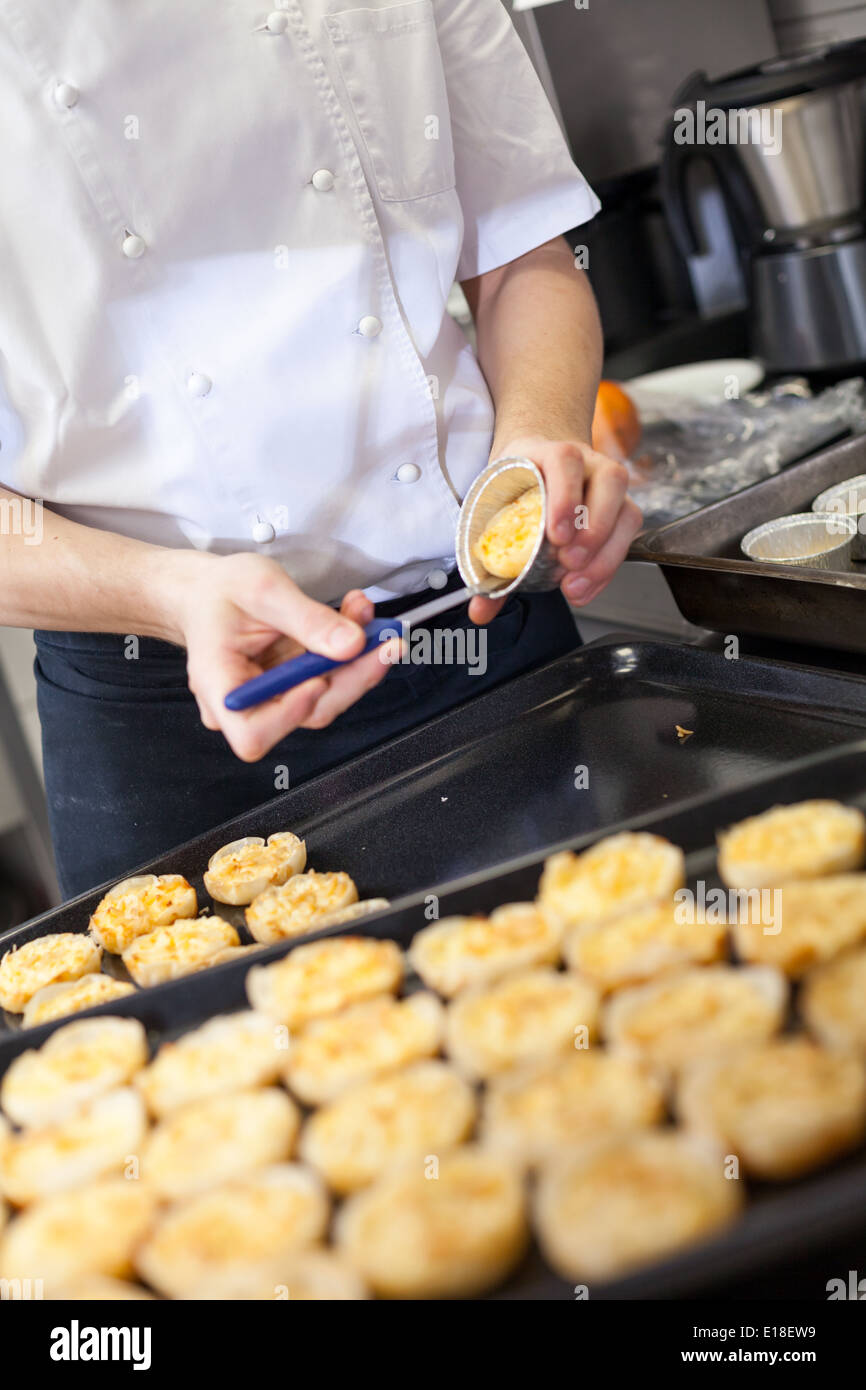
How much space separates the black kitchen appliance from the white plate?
0.19 feet

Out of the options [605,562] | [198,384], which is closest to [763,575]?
[605,562]

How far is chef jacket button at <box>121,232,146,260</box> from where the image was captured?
121cm

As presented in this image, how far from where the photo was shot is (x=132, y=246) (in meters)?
1.21

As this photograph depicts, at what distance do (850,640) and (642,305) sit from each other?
1.75m

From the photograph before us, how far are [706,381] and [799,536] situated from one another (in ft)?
3.15

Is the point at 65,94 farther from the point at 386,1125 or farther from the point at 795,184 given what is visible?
the point at 795,184

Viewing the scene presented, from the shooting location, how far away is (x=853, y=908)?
0.84 m

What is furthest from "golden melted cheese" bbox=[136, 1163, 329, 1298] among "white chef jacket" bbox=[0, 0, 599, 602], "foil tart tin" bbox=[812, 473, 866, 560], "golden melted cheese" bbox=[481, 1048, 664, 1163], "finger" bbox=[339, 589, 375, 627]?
"foil tart tin" bbox=[812, 473, 866, 560]

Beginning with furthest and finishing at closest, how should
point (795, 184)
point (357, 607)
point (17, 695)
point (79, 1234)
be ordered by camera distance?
point (17, 695) → point (795, 184) → point (357, 607) → point (79, 1234)

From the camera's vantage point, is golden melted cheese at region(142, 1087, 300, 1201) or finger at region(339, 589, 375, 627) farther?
finger at region(339, 589, 375, 627)

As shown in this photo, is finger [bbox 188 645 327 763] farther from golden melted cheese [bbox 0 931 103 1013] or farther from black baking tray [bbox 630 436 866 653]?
black baking tray [bbox 630 436 866 653]

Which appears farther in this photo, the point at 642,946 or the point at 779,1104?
the point at 642,946

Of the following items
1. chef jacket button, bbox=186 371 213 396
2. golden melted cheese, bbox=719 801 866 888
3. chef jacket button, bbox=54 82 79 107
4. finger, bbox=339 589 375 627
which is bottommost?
golden melted cheese, bbox=719 801 866 888
